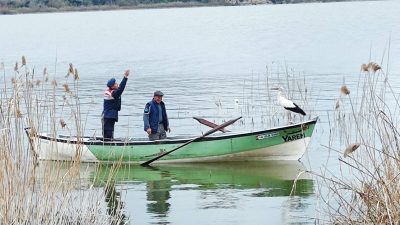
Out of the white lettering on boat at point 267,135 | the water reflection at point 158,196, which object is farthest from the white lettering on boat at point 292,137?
the water reflection at point 158,196

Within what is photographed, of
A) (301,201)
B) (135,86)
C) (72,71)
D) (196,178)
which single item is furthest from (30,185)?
(135,86)

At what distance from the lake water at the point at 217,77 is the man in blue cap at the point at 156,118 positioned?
71cm

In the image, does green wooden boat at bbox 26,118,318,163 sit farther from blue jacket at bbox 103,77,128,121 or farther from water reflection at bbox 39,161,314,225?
blue jacket at bbox 103,77,128,121

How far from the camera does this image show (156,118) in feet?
58.0

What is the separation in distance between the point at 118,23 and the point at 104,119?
83223 millimetres

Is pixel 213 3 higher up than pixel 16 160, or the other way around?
pixel 213 3

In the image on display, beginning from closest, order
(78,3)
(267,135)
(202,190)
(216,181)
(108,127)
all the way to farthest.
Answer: (202,190)
(216,181)
(267,135)
(108,127)
(78,3)

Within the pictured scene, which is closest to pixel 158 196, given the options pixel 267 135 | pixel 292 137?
pixel 267 135

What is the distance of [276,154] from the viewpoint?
18469 millimetres

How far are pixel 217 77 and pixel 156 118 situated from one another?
64.5ft

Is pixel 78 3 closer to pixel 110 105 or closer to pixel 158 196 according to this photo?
pixel 110 105

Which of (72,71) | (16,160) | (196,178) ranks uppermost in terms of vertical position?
(72,71)

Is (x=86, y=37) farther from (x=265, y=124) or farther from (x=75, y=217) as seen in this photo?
(x=75, y=217)

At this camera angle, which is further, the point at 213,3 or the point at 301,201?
the point at 213,3
